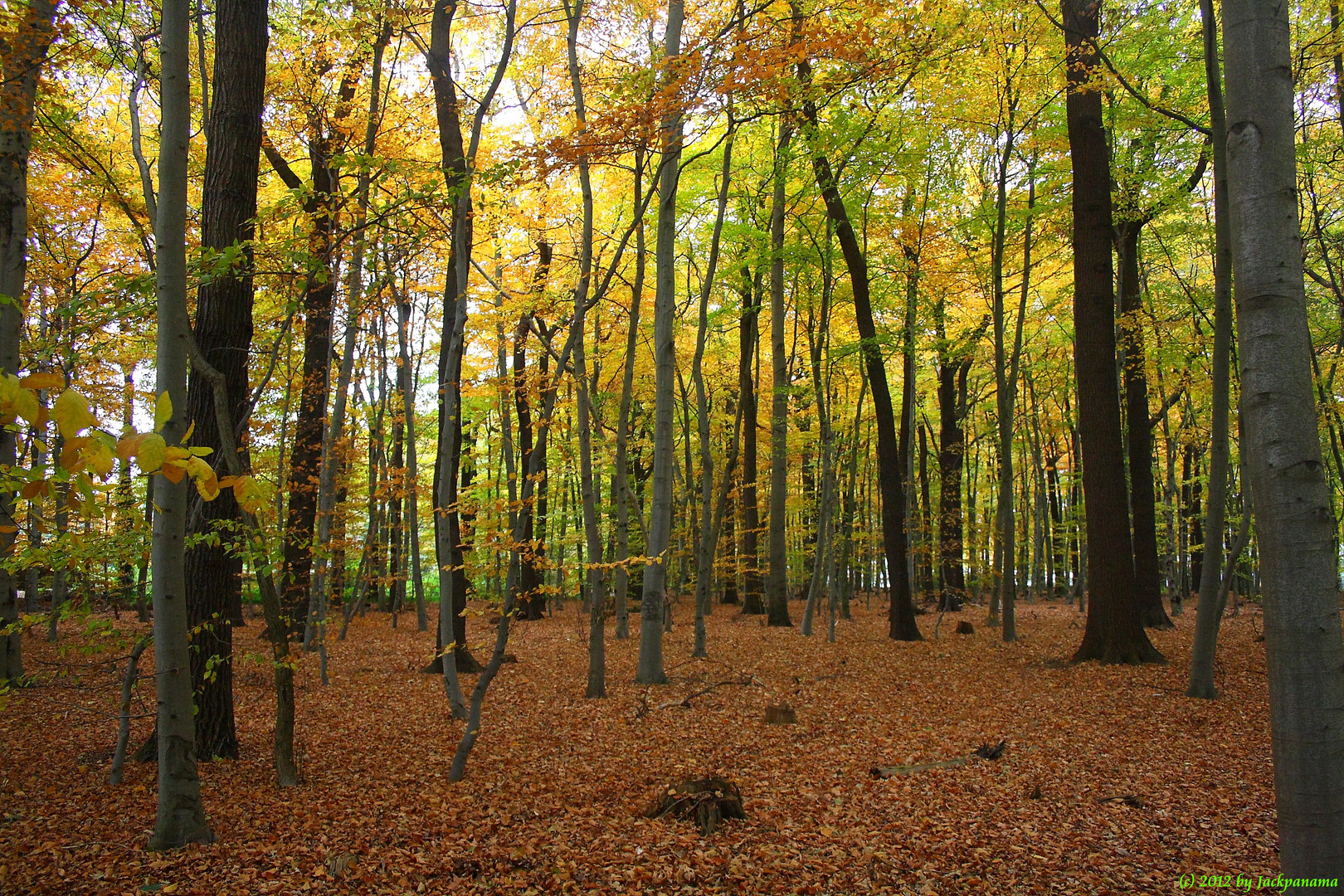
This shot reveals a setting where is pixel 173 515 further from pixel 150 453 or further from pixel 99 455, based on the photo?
pixel 150 453

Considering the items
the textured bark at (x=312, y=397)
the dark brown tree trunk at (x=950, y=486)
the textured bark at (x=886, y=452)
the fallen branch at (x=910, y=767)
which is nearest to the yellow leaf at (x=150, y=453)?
the fallen branch at (x=910, y=767)

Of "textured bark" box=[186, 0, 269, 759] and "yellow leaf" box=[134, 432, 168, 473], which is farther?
"textured bark" box=[186, 0, 269, 759]

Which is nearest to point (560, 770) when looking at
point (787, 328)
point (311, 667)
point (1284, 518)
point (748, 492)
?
point (1284, 518)

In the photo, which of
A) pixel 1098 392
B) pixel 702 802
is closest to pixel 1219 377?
pixel 1098 392

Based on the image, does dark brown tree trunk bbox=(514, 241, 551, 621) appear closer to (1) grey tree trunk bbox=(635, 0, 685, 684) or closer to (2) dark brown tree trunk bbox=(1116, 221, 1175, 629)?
(1) grey tree trunk bbox=(635, 0, 685, 684)

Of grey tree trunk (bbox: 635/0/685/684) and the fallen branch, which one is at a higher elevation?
grey tree trunk (bbox: 635/0/685/684)

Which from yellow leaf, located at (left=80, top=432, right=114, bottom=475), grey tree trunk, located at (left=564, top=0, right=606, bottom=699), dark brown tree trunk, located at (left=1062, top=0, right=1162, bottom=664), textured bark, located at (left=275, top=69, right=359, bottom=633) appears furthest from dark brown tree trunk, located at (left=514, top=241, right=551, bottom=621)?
dark brown tree trunk, located at (left=1062, top=0, right=1162, bottom=664)

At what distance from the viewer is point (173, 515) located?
3711mm

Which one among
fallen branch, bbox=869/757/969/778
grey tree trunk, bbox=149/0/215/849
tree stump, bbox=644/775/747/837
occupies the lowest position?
fallen branch, bbox=869/757/969/778

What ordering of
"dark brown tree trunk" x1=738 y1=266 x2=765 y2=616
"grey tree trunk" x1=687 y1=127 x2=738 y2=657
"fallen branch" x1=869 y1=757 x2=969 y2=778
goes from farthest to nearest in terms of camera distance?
"dark brown tree trunk" x1=738 y1=266 x2=765 y2=616 < "grey tree trunk" x1=687 y1=127 x2=738 y2=657 < "fallen branch" x1=869 y1=757 x2=969 y2=778

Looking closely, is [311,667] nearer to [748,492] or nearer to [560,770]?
[560,770]

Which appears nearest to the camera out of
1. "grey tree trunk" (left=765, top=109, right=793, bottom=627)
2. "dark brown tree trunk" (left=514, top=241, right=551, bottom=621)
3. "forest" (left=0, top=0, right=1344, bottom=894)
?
"forest" (left=0, top=0, right=1344, bottom=894)

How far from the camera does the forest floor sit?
3.72 m

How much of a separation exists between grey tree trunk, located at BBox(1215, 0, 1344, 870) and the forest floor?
1.64m
